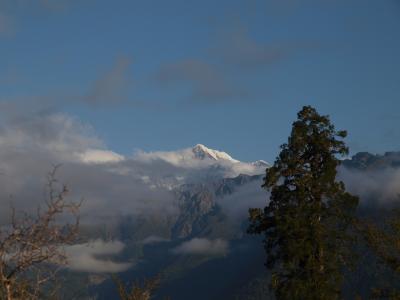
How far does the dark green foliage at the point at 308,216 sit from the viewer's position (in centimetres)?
4166

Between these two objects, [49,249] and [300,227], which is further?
[300,227]

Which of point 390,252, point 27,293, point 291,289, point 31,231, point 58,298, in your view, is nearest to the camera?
point 31,231

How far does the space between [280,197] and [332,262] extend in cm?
528

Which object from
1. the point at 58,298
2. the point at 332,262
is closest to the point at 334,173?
the point at 332,262

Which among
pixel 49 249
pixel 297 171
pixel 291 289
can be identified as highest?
pixel 297 171

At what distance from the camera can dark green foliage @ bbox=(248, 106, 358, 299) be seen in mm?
41656

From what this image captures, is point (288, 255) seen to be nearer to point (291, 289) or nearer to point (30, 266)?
point (291, 289)

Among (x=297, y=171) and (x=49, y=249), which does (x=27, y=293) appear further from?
(x=297, y=171)

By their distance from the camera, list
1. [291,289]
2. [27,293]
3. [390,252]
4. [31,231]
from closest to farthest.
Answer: [31,231], [27,293], [390,252], [291,289]

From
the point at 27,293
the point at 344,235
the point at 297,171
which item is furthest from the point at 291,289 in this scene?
the point at 27,293

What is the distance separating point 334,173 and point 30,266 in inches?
1253

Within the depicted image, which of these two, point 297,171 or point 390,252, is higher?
point 297,171

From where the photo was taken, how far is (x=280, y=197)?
43469mm

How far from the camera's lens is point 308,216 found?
42.5 m
